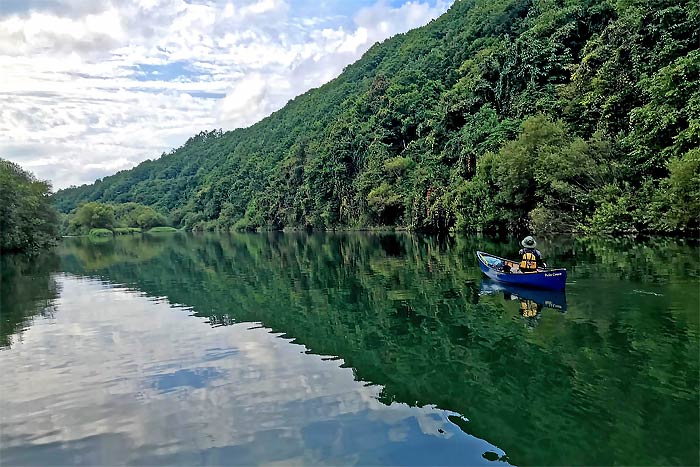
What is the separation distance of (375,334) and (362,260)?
22274 mm

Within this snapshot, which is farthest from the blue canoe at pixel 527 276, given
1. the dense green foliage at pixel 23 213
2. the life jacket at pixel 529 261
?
the dense green foliage at pixel 23 213

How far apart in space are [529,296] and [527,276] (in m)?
0.92

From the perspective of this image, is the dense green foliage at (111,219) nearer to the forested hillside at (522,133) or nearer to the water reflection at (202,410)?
the forested hillside at (522,133)

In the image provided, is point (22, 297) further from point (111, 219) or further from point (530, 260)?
point (111, 219)

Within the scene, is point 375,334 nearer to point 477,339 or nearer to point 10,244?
point 477,339

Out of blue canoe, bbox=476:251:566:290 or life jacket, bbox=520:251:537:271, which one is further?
life jacket, bbox=520:251:537:271

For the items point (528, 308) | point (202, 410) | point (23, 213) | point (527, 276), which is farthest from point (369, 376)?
point (23, 213)

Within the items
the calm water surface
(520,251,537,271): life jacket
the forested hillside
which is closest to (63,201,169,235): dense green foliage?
the forested hillside

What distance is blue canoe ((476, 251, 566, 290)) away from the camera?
65.2 ft

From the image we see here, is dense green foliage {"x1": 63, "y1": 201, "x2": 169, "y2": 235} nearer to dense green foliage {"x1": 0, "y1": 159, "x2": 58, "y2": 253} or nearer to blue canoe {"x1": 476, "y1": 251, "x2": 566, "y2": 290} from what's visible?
dense green foliage {"x1": 0, "y1": 159, "x2": 58, "y2": 253}

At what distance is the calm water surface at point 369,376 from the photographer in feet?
28.3

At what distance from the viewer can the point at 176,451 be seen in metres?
8.80

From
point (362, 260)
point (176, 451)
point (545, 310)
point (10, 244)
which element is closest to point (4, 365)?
point (176, 451)

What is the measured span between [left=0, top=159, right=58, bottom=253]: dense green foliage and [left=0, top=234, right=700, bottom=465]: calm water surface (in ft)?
122
